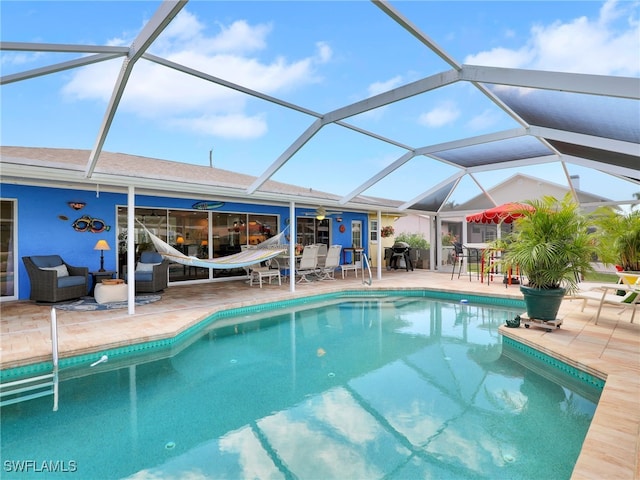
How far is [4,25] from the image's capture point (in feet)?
13.0

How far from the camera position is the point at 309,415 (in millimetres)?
3123

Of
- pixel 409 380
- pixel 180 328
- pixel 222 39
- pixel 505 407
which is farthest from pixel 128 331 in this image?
pixel 505 407

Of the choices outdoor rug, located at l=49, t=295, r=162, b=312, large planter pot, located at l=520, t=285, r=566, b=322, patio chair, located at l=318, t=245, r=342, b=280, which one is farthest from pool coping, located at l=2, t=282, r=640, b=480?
patio chair, located at l=318, t=245, r=342, b=280

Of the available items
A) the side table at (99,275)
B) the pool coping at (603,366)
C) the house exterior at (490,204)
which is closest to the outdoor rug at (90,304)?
the side table at (99,275)

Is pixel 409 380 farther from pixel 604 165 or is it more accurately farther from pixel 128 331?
pixel 604 165

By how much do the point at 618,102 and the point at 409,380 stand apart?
3.74m

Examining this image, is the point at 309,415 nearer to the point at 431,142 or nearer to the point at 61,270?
the point at 61,270

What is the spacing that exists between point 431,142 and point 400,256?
21.3 ft

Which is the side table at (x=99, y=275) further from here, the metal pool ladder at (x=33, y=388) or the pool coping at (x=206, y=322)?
the metal pool ladder at (x=33, y=388)

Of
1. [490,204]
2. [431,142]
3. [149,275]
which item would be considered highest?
[431,142]

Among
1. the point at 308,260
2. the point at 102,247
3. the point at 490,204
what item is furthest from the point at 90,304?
the point at 490,204

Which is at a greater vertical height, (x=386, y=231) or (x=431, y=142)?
(x=431, y=142)

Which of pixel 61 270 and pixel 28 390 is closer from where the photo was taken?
pixel 28 390

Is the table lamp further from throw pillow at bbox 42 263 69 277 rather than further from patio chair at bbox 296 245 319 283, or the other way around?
patio chair at bbox 296 245 319 283
